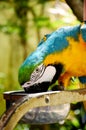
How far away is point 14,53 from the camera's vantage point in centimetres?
301

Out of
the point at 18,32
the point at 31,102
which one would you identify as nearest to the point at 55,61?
the point at 31,102

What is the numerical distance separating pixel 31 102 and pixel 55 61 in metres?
0.15

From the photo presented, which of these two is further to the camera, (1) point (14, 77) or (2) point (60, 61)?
(1) point (14, 77)

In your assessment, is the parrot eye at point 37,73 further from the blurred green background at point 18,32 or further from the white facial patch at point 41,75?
the blurred green background at point 18,32

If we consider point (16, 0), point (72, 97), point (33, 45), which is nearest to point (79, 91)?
point (72, 97)

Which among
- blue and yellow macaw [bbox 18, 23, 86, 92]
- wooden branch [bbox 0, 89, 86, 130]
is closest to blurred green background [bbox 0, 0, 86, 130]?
blue and yellow macaw [bbox 18, 23, 86, 92]

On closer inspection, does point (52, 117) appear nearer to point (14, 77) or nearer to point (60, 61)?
point (60, 61)

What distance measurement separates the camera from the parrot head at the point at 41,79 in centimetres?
67

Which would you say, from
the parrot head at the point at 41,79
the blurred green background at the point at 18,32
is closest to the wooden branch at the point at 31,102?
the parrot head at the point at 41,79

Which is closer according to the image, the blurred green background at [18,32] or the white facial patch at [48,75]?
the white facial patch at [48,75]

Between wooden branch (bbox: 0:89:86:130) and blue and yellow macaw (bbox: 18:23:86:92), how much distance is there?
3.0 inches

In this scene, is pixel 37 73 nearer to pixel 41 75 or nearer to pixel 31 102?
pixel 41 75

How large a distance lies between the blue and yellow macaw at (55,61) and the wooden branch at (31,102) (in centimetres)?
7

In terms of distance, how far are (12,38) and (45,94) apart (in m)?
2.40
